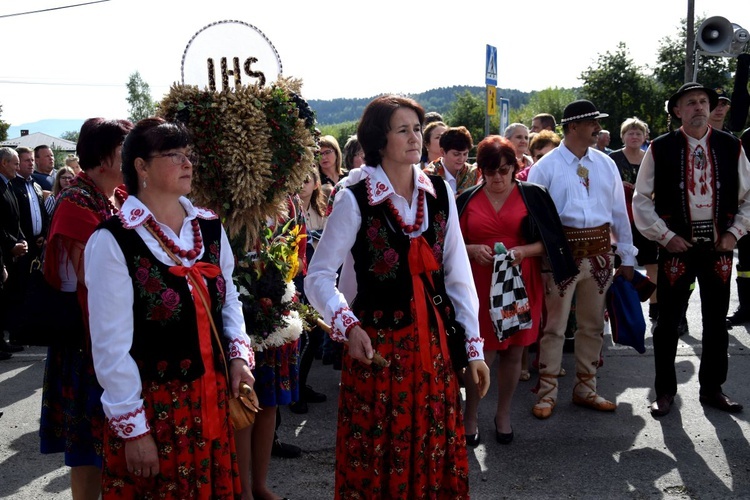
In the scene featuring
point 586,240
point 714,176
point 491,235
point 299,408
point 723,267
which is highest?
point 714,176

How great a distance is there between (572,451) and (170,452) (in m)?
3.08

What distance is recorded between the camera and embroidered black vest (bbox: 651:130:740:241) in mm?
5242

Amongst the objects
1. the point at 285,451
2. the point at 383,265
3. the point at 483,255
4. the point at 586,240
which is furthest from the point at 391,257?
the point at 586,240

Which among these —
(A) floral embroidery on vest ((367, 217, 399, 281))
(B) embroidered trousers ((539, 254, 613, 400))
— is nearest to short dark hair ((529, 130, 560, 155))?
(B) embroidered trousers ((539, 254, 613, 400))

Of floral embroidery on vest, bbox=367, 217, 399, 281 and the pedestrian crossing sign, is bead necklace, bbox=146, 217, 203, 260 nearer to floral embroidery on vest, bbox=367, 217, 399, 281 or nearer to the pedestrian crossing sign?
floral embroidery on vest, bbox=367, 217, 399, 281

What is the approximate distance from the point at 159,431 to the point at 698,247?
430 centimetres

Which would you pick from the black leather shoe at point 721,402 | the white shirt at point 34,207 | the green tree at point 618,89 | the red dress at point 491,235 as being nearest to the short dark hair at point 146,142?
the red dress at point 491,235

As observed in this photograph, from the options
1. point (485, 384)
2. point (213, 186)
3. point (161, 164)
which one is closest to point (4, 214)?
point (213, 186)

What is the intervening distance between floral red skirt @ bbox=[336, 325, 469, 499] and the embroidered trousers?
263 cm

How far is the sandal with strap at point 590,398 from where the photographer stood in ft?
17.7

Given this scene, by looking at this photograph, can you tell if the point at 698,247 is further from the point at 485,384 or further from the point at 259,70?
the point at 259,70

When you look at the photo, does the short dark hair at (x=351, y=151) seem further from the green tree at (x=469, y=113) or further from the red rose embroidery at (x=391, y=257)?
the green tree at (x=469, y=113)

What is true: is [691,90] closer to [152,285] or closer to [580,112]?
[580,112]

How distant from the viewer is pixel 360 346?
112 inches
